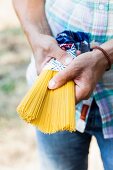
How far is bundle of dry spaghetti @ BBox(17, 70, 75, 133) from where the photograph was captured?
44.9 inches

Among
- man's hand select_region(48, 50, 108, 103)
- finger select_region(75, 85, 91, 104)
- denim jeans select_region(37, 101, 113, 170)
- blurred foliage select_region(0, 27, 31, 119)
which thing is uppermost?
man's hand select_region(48, 50, 108, 103)

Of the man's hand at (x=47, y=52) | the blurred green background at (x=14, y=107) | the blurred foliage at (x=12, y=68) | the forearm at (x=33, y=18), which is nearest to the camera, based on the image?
the man's hand at (x=47, y=52)

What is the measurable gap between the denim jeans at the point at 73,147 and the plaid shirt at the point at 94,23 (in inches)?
1.7

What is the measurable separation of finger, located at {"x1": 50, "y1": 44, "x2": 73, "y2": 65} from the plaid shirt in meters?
0.10

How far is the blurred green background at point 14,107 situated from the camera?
2.47m

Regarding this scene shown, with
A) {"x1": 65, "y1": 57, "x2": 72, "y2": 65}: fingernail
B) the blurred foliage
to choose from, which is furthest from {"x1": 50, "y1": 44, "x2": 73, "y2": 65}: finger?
the blurred foliage

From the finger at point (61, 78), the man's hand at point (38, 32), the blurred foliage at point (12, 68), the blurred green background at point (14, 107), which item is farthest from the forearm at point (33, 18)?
the blurred foliage at point (12, 68)

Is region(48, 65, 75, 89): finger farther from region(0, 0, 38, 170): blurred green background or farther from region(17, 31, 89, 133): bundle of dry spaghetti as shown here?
region(0, 0, 38, 170): blurred green background

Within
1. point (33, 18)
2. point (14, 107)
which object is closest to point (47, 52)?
point (33, 18)

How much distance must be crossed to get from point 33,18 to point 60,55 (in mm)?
234

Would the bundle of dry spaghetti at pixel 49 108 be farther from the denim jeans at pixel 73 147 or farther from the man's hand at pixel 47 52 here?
the denim jeans at pixel 73 147

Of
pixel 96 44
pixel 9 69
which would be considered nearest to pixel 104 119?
pixel 96 44

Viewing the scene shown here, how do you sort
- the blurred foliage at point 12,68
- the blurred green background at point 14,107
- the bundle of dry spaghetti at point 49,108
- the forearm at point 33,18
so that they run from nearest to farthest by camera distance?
the bundle of dry spaghetti at point 49,108, the forearm at point 33,18, the blurred green background at point 14,107, the blurred foliage at point 12,68

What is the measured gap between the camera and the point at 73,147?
1589 mm
